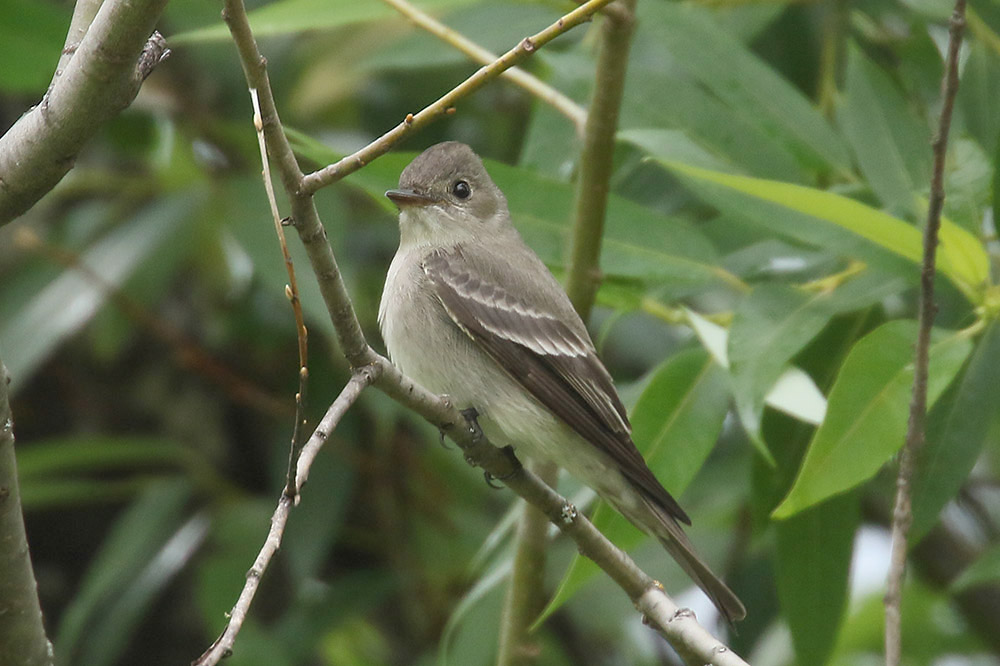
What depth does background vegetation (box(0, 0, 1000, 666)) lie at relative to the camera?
3.41 meters

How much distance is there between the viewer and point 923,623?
5.27m

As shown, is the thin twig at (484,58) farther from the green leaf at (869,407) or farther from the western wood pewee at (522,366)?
the green leaf at (869,407)

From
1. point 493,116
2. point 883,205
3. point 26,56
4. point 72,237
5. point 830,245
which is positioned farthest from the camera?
point 493,116

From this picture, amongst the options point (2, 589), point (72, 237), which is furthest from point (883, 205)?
point (72, 237)

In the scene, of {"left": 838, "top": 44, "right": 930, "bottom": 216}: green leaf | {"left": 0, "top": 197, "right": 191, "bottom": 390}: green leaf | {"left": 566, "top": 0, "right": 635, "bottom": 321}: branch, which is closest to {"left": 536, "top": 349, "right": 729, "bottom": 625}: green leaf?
{"left": 566, "top": 0, "right": 635, "bottom": 321}: branch

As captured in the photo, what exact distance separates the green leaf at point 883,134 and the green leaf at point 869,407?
61 centimetres

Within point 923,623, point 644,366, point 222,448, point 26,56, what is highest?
point 26,56

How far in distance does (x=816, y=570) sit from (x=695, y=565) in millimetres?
588

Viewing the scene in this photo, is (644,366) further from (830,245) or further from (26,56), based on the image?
(26,56)

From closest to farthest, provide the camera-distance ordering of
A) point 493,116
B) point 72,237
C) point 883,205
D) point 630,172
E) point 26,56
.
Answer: point 883,205 → point 26,56 → point 630,172 → point 72,237 → point 493,116

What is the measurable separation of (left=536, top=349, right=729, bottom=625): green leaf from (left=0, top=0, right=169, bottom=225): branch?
6.07 ft

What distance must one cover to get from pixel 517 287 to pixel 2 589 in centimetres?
185

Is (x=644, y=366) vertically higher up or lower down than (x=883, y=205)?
lower down

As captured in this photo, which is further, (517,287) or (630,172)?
(630,172)
